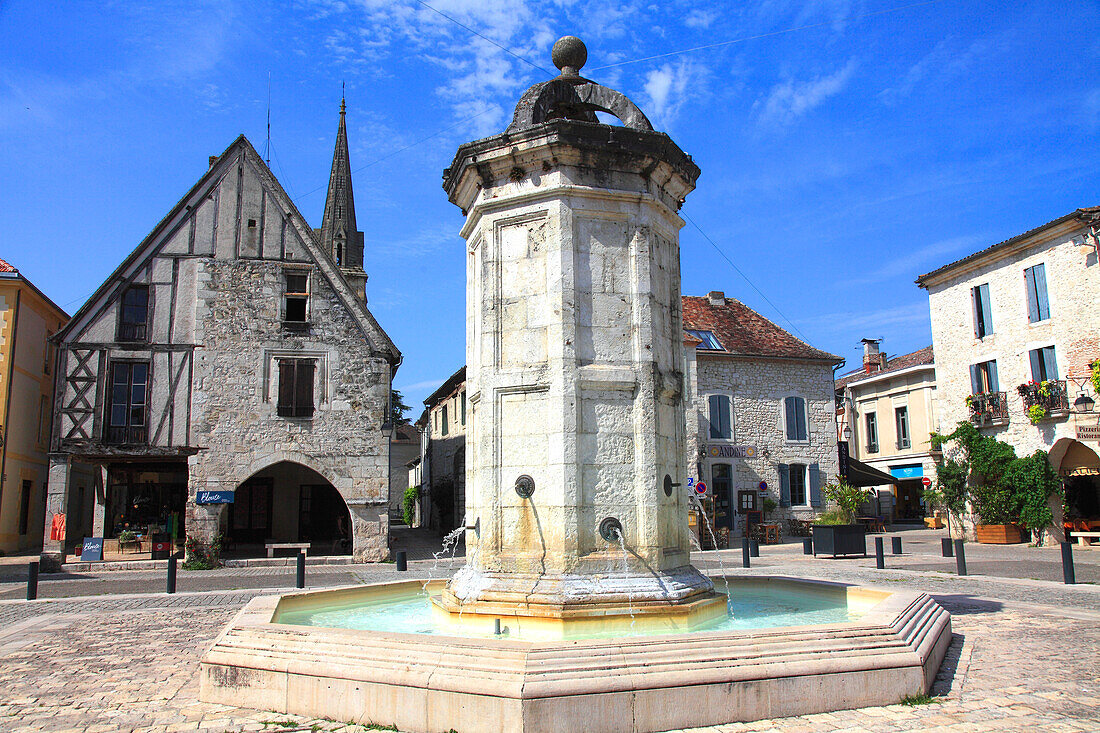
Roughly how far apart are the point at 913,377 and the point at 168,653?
35.3 metres

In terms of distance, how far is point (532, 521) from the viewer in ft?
21.5

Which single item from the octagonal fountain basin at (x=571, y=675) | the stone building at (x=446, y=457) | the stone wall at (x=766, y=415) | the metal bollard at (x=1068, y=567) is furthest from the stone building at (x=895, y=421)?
the octagonal fountain basin at (x=571, y=675)

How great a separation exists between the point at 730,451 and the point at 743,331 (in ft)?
17.7

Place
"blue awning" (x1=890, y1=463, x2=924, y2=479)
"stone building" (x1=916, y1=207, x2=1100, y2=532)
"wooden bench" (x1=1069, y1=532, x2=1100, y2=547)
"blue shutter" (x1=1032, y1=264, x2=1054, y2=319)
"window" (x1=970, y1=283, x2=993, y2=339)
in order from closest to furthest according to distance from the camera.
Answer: "wooden bench" (x1=1069, y1=532, x2=1100, y2=547) → "stone building" (x1=916, y1=207, x2=1100, y2=532) → "blue shutter" (x1=1032, y1=264, x2=1054, y2=319) → "window" (x1=970, y1=283, x2=993, y2=339) → "blue awning" (x1=890, y1=463, x2=924, y2=479)

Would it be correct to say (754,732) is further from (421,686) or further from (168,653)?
(168,653)

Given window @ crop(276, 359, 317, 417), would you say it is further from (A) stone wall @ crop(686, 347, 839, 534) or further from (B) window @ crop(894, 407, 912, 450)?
(B) window @ crop(894, 407, 912, 450)

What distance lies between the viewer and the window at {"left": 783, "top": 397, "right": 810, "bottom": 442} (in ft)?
96.2

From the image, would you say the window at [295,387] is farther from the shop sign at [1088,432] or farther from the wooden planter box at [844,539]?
the shop sign at [1088,432]

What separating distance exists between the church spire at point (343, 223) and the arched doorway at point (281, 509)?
10.1 metres

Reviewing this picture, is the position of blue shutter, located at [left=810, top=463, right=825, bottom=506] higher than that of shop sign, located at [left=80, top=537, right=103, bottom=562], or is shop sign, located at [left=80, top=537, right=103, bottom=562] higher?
blue shutter, located at [left=810, top=463, right=825, bottom=506]

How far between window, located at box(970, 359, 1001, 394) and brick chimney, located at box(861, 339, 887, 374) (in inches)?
594

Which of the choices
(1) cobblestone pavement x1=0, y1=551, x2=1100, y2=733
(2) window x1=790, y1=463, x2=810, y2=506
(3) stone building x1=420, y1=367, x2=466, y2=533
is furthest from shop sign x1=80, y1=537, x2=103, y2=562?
(2) window x1=790, y1=463, x2=810, y2=506

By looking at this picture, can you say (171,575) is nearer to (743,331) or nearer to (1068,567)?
(1068,567)

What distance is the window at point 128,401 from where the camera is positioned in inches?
816
